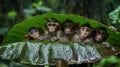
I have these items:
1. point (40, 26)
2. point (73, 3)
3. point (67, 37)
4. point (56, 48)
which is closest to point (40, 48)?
point (56, 48)

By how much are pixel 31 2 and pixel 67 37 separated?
7.44 feet

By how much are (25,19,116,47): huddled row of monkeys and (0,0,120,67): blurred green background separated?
140cm

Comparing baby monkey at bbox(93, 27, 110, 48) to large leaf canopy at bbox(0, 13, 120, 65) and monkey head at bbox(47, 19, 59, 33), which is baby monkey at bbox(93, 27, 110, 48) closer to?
large leaf canopy at bbox(0, 13, 120, 65)

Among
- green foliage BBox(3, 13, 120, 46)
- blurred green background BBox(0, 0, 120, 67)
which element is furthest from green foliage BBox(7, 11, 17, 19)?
green foliage BBox(3, 13, 120, 46)

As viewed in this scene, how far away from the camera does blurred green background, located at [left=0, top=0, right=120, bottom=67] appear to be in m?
3.46

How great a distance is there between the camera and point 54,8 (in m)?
4.17

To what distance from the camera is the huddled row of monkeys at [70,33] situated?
5.95 ft

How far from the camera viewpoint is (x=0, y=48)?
5.65 feet

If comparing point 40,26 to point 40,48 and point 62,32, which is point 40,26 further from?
point 40,48

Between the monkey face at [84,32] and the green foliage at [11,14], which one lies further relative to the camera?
the green foliage at [11,14]

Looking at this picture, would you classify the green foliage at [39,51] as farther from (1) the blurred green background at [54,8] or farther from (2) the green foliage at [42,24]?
(1) the blurred green background at [54,8]

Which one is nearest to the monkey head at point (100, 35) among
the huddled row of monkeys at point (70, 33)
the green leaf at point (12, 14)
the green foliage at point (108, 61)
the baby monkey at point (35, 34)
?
the huddled row of monkeys at point (70, 33)

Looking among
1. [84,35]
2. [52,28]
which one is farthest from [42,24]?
[84,35]

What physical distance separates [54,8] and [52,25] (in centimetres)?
236
